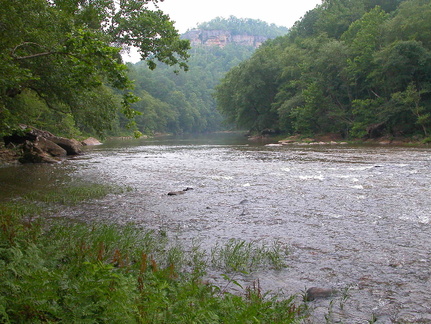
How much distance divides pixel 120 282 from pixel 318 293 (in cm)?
260

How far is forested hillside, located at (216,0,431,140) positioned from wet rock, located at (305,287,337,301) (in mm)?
38503

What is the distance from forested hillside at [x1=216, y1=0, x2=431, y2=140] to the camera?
1538 inches

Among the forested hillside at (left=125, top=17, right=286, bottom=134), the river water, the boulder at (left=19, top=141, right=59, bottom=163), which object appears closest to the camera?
the river water

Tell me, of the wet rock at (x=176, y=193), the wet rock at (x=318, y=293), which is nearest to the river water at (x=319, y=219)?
the wet rock at (x=318, y=293)

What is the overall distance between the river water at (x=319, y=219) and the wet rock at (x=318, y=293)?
4.0 inches

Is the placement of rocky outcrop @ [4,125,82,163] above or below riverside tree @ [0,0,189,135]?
below

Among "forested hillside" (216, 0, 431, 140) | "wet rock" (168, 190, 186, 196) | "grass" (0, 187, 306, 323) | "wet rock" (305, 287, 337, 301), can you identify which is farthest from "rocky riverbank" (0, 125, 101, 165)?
"forested hillside" (216, 0, 431, 140)

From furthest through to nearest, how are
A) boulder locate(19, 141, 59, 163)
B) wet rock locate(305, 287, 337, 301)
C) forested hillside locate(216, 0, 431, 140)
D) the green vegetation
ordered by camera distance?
the green vegetation
forested hillside locate(216, 0, 431, 140)
boulder locate(19, 141, 59, 163)
wet rock locate(305, 287, 337, 301)

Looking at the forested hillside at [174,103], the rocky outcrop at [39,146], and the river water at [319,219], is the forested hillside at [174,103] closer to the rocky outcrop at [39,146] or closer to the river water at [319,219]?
the rocky outcrop at [39,146]

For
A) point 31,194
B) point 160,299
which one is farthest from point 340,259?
point 31,194

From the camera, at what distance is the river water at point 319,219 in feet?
15.0

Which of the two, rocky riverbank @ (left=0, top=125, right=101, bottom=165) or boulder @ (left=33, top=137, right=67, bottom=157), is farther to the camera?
boulder @ (left=33, top=137, right=67, bottom=157)

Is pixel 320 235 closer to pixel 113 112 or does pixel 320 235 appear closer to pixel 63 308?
pixel 63 308

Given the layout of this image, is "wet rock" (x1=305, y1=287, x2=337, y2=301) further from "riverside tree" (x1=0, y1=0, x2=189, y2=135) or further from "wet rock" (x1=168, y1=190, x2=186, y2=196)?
"wet rock" (x1=168, y1=190, x2=186, y2=196)
